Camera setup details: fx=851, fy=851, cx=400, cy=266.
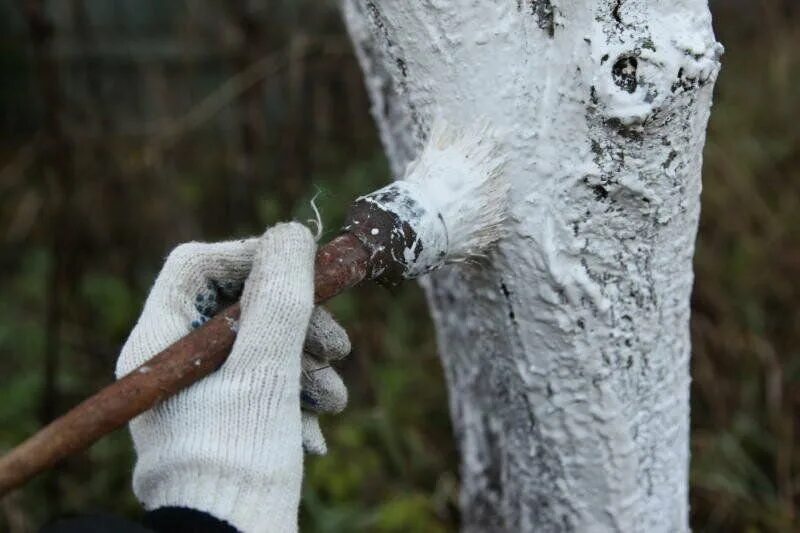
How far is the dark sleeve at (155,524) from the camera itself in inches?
29.9

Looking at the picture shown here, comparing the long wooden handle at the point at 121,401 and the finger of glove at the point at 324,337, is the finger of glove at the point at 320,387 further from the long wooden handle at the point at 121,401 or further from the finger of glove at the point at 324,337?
the long wooden handle at the point at 121,401

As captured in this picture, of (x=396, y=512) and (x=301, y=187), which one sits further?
(x=301, y=187)

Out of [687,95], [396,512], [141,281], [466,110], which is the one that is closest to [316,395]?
[466,110]

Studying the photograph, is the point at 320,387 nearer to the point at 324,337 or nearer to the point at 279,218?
the point at 324,337

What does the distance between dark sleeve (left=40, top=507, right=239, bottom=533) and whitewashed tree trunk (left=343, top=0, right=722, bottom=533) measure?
0.43 m

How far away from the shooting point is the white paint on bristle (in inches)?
35.9

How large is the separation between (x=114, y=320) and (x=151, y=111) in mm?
874

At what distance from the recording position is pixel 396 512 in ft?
5.72

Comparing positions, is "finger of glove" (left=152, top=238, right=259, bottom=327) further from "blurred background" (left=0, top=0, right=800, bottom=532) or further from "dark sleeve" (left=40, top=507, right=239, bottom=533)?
"blurred background" (left=0, top=0, right=800, bottom=532)

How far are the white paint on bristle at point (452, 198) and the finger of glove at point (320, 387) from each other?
149 millimetres

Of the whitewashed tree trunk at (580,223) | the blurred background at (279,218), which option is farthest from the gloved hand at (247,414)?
the blurred background at (279,218)

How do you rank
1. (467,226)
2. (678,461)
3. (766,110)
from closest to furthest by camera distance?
(467,226) → (678,461) → (766,110)

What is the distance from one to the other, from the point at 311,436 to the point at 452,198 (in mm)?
313

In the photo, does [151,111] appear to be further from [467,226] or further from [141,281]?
[467,226]
